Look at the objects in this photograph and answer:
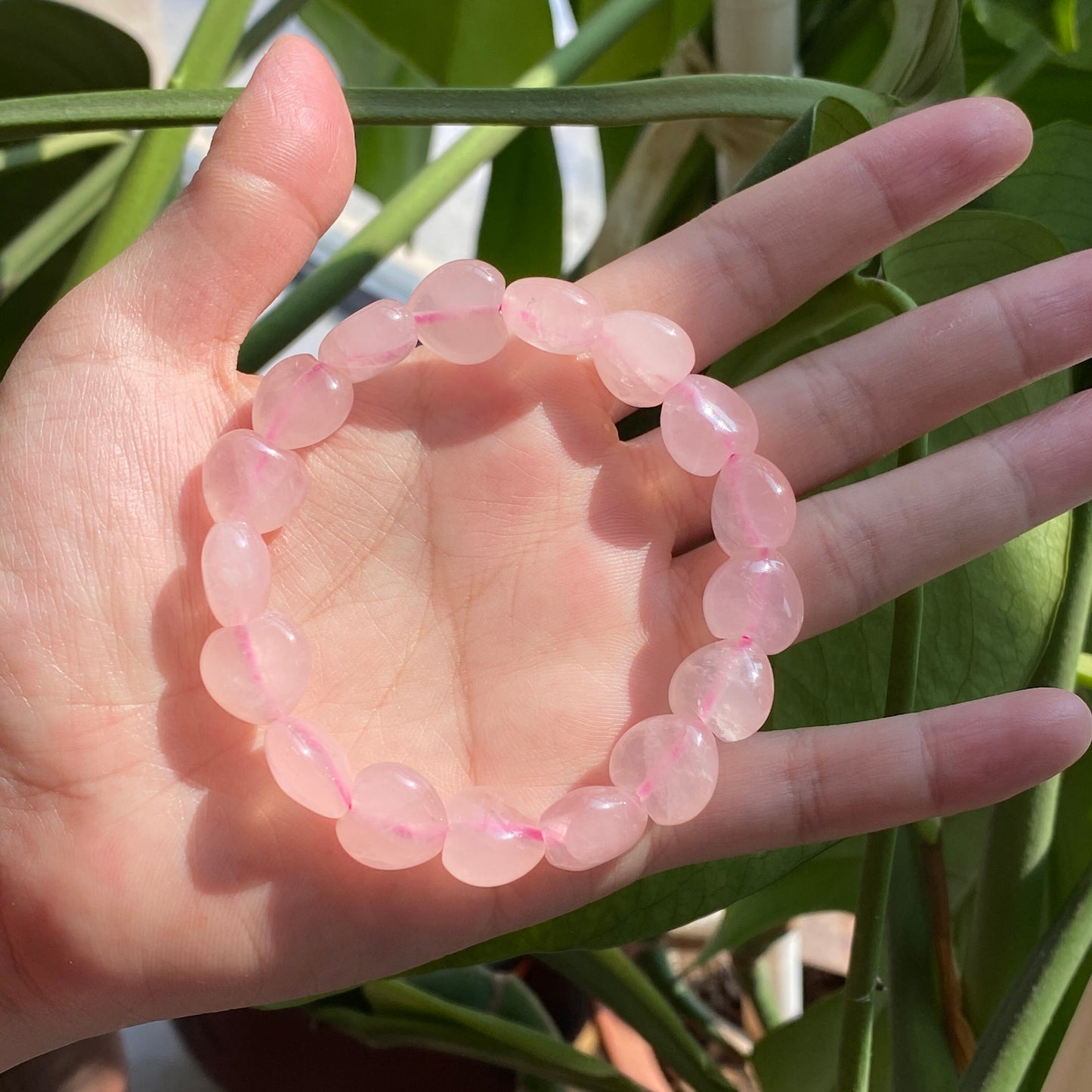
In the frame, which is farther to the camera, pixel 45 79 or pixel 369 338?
pixel 45 79

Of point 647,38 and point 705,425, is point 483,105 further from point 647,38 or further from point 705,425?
point 647,38

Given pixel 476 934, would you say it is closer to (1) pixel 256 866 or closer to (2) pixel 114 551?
(1) pixel 256 866

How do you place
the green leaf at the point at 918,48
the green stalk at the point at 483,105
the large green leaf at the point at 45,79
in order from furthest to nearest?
the large green leaf at the point at 45,79, the green leaf at the point at 918,48, the green stalk at the point at 483,105

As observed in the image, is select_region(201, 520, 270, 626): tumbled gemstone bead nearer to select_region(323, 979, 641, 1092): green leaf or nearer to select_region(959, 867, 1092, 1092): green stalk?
select_region(323, 979, 641, 1092): green leaf

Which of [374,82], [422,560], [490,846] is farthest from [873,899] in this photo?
[374,82]

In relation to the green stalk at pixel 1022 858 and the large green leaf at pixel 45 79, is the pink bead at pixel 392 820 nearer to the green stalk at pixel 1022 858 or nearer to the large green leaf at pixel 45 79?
the green stalk at pixel 1022 858

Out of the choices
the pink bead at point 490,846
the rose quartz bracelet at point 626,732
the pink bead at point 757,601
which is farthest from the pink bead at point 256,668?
the pink bead at point 757,601

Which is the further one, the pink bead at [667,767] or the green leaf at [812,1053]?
the green leaf at [812,1053]

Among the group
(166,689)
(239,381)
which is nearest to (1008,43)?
(239,381)
